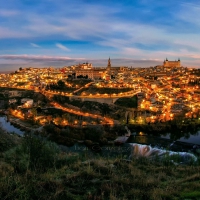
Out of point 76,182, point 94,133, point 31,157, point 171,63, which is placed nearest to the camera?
point 76,182

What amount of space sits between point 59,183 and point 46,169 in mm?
988

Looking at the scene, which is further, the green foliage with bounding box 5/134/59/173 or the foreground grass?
the green foliage with bounding box 5/134/59/173

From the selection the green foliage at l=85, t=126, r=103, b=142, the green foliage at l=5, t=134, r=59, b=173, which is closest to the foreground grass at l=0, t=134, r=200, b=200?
the green foliage at l=5, t=134, r=59, b=173

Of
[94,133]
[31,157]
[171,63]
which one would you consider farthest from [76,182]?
[171,63]

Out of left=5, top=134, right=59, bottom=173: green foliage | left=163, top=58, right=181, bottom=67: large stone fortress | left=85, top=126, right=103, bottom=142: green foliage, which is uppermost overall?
left=163, top=58, right=181, bottom=67: large stone fortress

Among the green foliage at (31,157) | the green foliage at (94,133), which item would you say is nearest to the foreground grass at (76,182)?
the green foliage at (31,157)

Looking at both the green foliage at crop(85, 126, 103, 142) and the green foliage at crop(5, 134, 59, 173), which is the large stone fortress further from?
the green foliage at crop(5, 134, 59, 173)

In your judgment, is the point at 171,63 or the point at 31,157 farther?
the point at 171,63

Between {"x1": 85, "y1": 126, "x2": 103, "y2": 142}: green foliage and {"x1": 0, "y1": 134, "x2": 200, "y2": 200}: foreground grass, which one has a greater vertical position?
{"x1": 0, "y1": 134, "x2": 200, "y2": 200}: foreground grass

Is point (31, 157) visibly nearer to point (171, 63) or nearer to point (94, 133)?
point (94, 133)

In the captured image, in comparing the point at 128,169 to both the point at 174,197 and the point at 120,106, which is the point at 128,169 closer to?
the point at 174,197

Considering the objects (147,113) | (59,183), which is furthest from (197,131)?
(59,183)

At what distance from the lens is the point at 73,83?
4081cm

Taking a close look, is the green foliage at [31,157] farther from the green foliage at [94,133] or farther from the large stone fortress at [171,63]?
the large stone fortress at [171,63]
